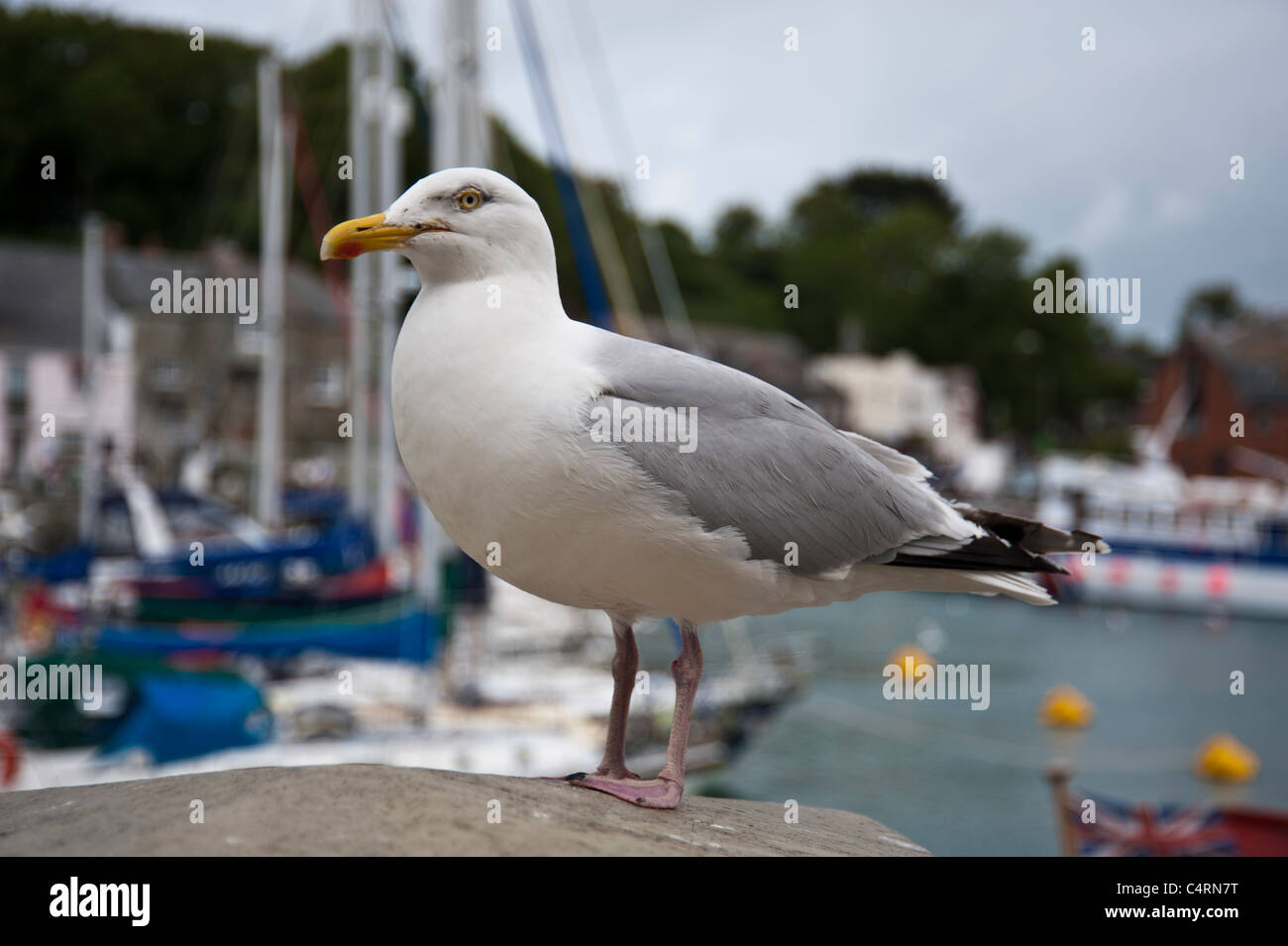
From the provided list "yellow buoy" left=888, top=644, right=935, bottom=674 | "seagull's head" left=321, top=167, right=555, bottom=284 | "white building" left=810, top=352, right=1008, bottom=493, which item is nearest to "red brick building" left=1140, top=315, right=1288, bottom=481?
"white building" left=810, top=352, right=1008, bottom=493

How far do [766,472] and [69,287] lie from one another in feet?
181

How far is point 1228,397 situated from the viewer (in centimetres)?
5966

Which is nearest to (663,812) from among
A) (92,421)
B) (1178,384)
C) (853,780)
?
(853,780)

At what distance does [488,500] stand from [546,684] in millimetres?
13618

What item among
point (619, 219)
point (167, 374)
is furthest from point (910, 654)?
point (619, 219)

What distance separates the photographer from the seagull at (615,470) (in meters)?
3.84

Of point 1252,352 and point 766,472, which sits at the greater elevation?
point 1252,352

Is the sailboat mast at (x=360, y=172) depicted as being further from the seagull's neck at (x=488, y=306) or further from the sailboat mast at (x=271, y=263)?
the seagull's neck at (x=488, y=306)

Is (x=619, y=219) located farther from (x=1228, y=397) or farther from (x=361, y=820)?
(x=361, y=820)

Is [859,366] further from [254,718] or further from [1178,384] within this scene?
[254,718]

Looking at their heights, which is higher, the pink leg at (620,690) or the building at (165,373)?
the building at (165,373)

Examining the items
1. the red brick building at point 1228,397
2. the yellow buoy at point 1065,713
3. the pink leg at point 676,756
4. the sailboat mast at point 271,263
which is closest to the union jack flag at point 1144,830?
the pink leg at point 676,756

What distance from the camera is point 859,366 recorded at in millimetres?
87562

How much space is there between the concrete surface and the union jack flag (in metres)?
8.36
